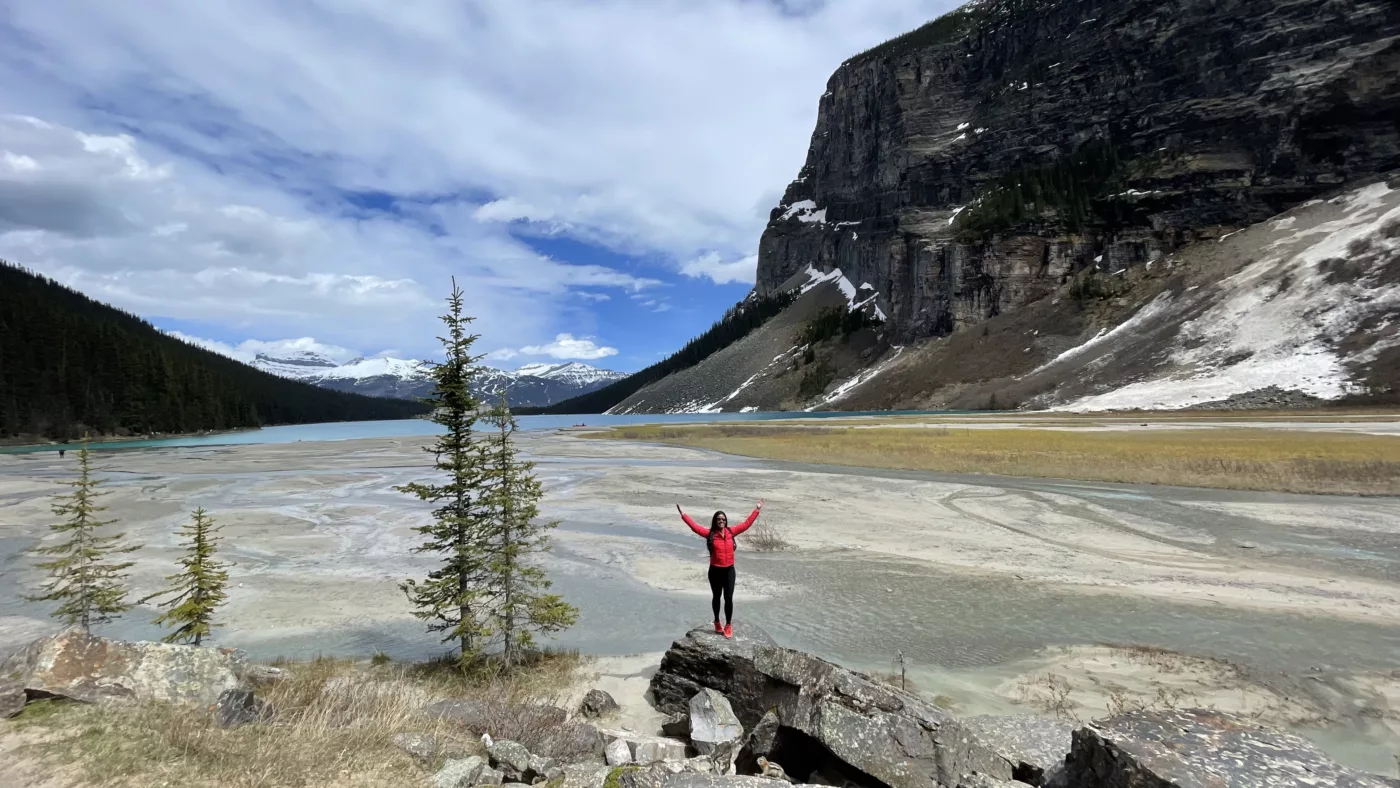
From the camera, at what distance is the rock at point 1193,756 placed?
4.27 metres

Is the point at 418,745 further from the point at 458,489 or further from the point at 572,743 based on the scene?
the point at 458,489

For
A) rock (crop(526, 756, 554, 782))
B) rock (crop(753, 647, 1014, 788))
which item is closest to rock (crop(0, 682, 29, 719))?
rock (crop(526, 756, 554, 782))

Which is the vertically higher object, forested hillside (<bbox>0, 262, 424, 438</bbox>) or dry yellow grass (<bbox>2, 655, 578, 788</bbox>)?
forested hillside (<bbox>0, 262, 424, 438</bbox>)

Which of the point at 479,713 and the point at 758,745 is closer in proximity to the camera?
the point at 758,745

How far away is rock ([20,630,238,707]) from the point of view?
20.6 ft

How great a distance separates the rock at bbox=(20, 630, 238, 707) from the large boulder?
590 cm

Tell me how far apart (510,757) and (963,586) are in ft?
43.9

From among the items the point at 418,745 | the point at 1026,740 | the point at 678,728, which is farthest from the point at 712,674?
the point at 418,745

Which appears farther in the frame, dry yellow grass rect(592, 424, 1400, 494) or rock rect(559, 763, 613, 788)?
dry yellow grass rect(592, 424, 1400, 494)

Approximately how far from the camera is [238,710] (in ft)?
22.9

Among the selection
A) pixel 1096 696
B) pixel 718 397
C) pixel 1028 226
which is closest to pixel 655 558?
pixel 1096 696

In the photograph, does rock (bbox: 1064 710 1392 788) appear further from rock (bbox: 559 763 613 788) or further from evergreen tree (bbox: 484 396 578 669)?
evergreen tree (bbox: 484 396 578 669)

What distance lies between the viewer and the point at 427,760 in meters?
5.91

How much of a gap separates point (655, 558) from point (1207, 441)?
4044cm
